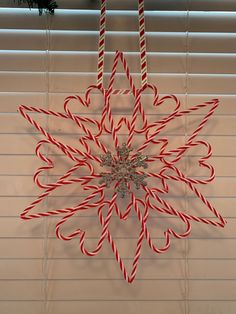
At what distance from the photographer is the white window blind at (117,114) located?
1032 millimetres

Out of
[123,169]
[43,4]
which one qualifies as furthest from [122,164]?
[43,4]

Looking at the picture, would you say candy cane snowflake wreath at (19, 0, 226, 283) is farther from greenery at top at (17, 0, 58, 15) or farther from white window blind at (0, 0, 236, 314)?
greenery at top at (17, 0, 58, 15)

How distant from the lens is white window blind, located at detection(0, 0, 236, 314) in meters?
1.03

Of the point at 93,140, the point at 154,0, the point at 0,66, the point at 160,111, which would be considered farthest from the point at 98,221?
the point at 154,0

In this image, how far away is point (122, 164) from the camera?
0.99 metres

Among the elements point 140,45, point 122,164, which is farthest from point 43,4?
point 122,164

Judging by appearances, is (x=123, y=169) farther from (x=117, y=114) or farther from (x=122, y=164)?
(x=117, y=114)

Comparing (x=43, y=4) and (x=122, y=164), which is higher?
(x=43, y=4)

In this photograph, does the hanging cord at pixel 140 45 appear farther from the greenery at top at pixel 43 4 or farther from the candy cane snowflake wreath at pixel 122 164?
the greenery at top at pixel 43 4

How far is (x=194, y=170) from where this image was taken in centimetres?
106

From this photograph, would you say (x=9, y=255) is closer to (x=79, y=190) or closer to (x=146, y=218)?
(x=79, y=190)

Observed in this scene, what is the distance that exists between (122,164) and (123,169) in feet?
0.04

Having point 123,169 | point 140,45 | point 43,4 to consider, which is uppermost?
point 43,4

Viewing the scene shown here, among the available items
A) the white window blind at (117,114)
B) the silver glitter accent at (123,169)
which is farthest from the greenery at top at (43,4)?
the silver glitter accent at (123,169)
